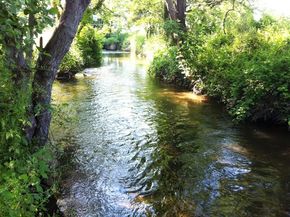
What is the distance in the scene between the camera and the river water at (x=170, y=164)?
16.5ft

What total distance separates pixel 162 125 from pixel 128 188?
379 centimetres

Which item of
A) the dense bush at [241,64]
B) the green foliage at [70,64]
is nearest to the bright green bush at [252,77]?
the dense bush at [241,64]

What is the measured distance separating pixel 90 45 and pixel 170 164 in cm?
1860

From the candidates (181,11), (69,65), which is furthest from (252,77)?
(69,65)

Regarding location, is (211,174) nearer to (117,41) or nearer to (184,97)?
(184,97)

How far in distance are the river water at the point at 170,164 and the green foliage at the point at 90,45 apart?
39.9 ft

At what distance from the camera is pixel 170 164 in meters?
6.61

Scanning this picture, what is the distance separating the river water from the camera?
16.5 ft

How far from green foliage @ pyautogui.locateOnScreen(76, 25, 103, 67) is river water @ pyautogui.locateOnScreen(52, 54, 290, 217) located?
12.2 metres

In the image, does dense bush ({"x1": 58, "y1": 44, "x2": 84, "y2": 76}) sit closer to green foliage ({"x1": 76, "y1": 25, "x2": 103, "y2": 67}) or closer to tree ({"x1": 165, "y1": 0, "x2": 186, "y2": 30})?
green foliage ({"x1": 76, "y1": 25, "x2": 103, "y2": 67})

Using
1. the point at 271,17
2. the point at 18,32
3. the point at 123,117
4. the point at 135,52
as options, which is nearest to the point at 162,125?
the point at 123,117

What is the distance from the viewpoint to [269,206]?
5004 millimetres

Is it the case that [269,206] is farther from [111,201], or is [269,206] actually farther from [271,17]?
[271,17]

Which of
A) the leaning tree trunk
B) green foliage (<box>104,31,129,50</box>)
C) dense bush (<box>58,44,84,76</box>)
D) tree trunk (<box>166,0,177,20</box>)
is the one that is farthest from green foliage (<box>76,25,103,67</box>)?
green foliage (<box>104,31,129,50</box>)
